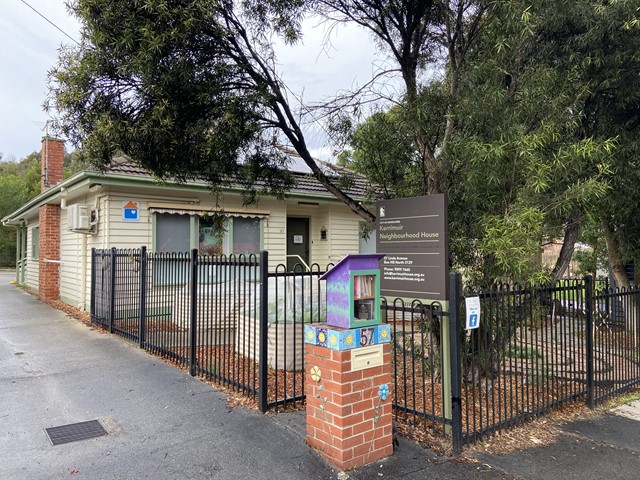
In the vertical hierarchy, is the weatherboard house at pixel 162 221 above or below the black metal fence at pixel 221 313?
above

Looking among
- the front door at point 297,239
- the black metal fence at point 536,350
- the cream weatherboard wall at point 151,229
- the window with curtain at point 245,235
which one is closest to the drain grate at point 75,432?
the black metal fence at point 536,350

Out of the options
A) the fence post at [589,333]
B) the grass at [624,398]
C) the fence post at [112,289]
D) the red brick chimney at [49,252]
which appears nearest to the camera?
the fence post at [589,333]

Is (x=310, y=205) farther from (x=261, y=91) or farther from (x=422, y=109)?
A: (x=422, y=109)

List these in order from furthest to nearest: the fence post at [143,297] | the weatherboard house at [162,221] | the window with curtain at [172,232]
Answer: the window with curtain at [172,232], the weatherboard house at [162,221], the fence post at [143,297]

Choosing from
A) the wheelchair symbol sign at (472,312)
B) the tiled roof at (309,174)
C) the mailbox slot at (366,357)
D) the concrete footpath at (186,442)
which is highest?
the tiled roof at (309,174)

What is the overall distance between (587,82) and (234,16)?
13.9ft

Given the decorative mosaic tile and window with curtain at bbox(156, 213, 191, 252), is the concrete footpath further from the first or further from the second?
window with curtain at bbox(156, 213, 191, 252)

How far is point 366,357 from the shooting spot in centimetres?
352

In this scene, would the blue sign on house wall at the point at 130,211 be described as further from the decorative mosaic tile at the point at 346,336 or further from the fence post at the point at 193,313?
the decorative mosaic tile at the point at 346,336

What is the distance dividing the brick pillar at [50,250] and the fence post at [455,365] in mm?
12770

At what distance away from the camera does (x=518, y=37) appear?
175 inches

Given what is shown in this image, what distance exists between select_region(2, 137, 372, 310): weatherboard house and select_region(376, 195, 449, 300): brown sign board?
2236mm

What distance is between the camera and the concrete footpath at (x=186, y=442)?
336cm

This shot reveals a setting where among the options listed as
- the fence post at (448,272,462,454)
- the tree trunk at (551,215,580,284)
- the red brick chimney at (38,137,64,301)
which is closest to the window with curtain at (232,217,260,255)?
the red brick chimney at (38,137,64,301)
